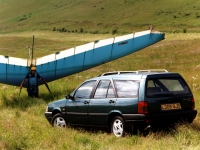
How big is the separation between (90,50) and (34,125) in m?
12.0

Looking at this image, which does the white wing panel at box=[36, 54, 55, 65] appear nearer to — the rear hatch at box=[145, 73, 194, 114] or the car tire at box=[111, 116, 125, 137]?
the car tire at box=[111, 116, 125, 137]

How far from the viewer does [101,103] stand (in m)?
10.9

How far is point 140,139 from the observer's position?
9.72 metres

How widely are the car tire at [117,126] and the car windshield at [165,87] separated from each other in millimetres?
997

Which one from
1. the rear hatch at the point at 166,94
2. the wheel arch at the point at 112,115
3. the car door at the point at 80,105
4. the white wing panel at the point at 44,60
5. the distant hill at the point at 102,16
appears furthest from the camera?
the distant hill at the point at 102,16

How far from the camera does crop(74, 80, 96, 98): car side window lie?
11.7 metres

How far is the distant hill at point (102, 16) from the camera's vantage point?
103938 mm

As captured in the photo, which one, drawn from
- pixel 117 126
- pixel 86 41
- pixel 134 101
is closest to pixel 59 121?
pixel 117 126

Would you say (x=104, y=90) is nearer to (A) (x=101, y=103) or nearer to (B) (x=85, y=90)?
(A) (x=101, y=103)

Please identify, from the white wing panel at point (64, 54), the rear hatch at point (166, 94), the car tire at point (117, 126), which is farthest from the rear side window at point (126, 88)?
the white wing panel at point (64, 54)

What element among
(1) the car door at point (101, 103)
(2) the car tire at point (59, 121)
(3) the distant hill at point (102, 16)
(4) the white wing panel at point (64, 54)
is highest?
(3) the distant hill at point (102, 16)

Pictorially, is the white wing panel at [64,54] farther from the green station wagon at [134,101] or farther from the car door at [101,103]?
the car door at [101,103]

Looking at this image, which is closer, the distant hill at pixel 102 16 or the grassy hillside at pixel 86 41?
the grassy hillside at pixel 86 41

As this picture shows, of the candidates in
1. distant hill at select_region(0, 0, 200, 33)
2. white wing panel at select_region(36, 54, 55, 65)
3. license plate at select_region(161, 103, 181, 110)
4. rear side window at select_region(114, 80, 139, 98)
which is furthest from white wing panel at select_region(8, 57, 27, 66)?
distant hill at select_region(0, 0, 200, 33)
